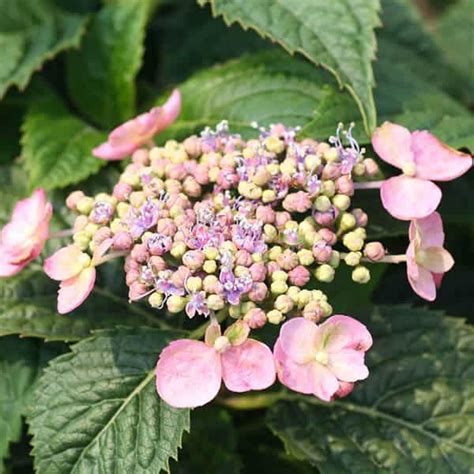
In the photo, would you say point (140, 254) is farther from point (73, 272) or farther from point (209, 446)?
point (209, 446)

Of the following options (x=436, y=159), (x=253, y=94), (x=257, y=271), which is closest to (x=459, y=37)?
(x=253, y=94)

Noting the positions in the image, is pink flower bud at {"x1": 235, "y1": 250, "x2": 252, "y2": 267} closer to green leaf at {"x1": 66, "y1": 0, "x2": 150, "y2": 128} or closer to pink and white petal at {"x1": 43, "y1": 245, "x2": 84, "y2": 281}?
pink and white petal at {"x1": 43, "y1": 245, "x2": 84, "y2": 281}

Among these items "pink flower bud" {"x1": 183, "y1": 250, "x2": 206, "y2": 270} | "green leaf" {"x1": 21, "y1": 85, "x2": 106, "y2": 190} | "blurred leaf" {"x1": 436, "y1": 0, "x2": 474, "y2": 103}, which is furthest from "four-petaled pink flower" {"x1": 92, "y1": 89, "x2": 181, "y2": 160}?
"blurred leaf" {"x1": 436, "y1": 0, "x2": 474, "y2": 103}

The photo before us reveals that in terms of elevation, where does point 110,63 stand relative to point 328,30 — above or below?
below

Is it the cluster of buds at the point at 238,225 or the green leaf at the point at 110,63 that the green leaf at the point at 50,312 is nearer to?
the cluster of buds at the point at 238,225

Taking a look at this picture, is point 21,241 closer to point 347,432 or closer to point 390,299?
point 347,432

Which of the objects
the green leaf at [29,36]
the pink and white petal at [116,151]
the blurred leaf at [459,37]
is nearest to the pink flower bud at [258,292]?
the pink and white petal at [116,151]
